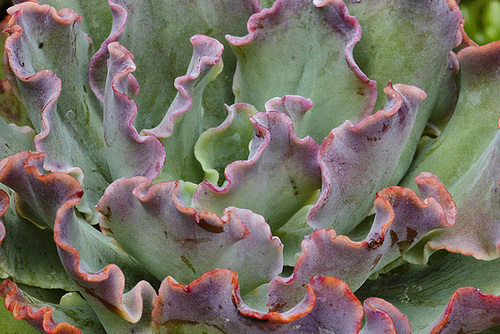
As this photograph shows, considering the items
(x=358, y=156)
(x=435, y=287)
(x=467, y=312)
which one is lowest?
(x=435, y=287)

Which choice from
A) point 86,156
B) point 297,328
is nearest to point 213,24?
point 86,156

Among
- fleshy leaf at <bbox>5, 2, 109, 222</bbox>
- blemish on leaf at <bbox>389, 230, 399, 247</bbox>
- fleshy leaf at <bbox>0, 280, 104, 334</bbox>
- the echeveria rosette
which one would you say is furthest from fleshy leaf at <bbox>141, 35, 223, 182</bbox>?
blemish on leaf at <bbox>389, 230, 399, 247</bbox>

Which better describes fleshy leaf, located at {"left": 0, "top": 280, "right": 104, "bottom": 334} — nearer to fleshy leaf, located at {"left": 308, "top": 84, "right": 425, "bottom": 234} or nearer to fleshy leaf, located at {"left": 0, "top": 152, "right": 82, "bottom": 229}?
fleshy leaf, located at {"left": 0, "top": 152, "right": 82, "bottom": 229}

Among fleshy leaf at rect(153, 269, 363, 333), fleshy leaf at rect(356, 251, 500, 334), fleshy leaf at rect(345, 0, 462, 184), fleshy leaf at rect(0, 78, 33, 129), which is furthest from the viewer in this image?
fleshy leaf at rect(0, 78, 33, 129)

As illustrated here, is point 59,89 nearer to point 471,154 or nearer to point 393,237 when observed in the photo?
point 393,237

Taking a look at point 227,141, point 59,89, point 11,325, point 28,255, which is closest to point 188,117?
point 227,141

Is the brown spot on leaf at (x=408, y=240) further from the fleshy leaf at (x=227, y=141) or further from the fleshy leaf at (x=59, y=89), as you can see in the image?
the fleshy leaf at (x=59, y=89)

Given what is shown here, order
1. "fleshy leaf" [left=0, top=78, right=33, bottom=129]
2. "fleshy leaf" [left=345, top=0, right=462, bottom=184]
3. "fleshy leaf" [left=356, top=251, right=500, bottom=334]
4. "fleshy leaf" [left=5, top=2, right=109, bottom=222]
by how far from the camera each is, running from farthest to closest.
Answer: "fleshy leaf" [left=0, top=78, right=33, bottom=129]
"fleshy leaf" [left=345, top=0, right=462, bottom=184]
"fleshy leaf" [left=5, top=2, right=109, bottom=222]
"fleshy leaf" [left=356, top=251, right=500, bottom=334]
